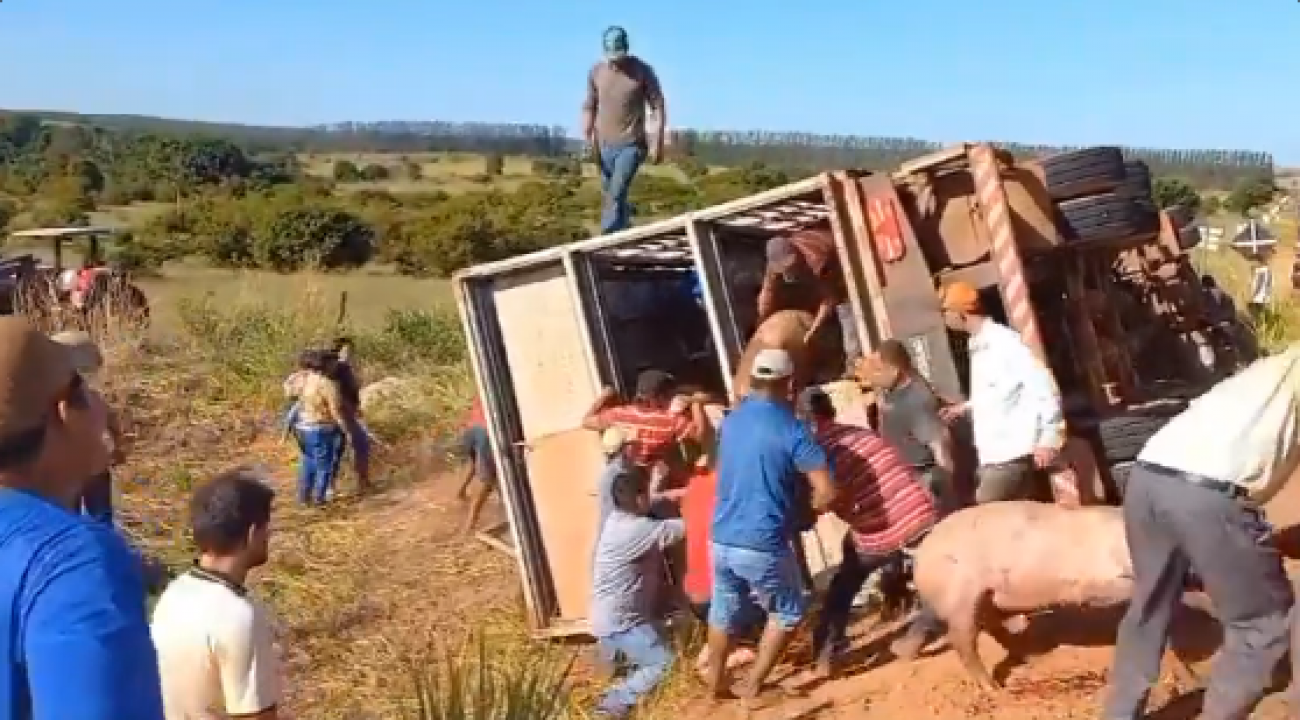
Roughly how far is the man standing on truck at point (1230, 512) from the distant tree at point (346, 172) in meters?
66.0

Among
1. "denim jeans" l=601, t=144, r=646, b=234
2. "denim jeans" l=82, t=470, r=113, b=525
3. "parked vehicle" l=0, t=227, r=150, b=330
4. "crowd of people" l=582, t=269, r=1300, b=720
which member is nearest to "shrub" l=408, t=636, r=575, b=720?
"crowd of people" l=582, t=269, r=1300, b=720

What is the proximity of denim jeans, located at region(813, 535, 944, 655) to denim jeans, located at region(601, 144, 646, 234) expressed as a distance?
147 inches

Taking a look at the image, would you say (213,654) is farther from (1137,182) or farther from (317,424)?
(317,424)

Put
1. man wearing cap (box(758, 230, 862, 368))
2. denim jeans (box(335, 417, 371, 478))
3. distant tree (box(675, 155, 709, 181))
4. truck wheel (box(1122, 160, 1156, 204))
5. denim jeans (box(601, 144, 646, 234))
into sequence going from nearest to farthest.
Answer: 1. truck wheel (box(1122, 160, 1156, 204))
2. man wearing cap (box(758, 230, 862, 368))
3. denim jeans (box(601, 144, 646, 234))
4. denim jeans (box(335, 417, 371, 478))
5. distant tree (box(675, 155, 709, 181))

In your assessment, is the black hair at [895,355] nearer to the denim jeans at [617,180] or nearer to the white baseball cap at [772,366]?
the white baseball cap at [772,366]

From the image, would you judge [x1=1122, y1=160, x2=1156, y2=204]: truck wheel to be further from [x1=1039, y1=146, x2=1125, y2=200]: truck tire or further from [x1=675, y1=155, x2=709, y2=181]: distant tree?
[x1=675, y1=155, x2=709, y2=181]: distant tree

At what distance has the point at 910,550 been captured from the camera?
24.1ft

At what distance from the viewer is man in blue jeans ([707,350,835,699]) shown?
6.95 m

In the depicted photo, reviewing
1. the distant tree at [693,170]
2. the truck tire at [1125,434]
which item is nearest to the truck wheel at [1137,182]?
the truck tire at [1125,434]

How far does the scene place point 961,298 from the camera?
7.62 m

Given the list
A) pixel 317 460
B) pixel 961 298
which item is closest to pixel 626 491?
pixel 961 298

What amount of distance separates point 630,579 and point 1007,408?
1992 millimetres

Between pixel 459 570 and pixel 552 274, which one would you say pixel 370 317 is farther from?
pixel 552 274

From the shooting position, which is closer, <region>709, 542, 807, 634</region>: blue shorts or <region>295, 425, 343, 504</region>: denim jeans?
<region>709, 542, 807, 634</region>: blue shorts
